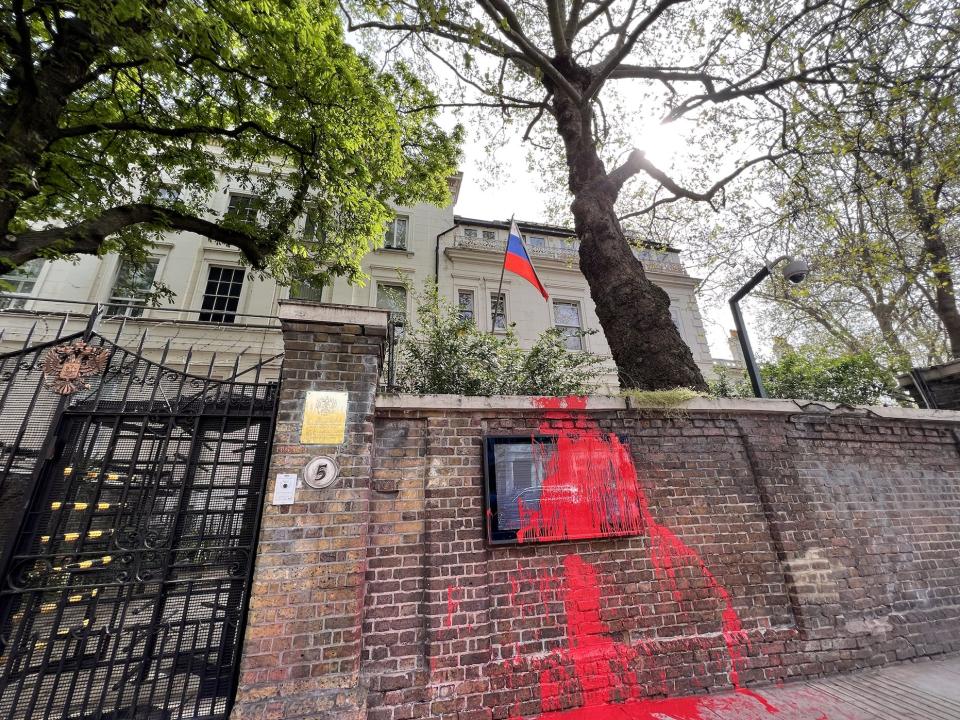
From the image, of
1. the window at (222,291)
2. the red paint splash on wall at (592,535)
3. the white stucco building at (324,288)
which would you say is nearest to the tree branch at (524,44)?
the white stucco building at (324,288)

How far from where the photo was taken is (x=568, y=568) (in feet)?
11.1

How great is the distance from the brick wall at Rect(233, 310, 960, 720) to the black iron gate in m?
0.57

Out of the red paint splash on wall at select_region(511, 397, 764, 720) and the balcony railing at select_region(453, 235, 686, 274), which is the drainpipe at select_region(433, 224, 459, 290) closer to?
the balcony railing at select_region(453, 235, 686, 274)

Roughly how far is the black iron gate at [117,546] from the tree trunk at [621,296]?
4.60 m

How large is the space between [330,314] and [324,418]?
944 millimetres

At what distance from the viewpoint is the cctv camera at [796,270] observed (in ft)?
17.2

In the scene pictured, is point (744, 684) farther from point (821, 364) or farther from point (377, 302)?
point (377, 302)

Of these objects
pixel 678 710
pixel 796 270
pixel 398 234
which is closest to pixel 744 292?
pixel 796 270

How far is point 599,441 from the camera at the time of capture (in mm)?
3771

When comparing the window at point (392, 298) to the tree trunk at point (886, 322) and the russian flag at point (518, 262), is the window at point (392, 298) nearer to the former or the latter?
the russian flag at point (518, 262)

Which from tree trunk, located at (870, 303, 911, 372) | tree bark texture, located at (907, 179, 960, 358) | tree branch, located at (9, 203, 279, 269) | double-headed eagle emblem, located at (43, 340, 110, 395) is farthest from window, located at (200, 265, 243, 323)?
tree trunk, located at (870, 303, 911, 372)

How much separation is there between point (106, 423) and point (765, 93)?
1192cm

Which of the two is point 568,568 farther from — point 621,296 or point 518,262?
point 518,262

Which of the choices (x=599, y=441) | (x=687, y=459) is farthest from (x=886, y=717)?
(x=599, y=441)
